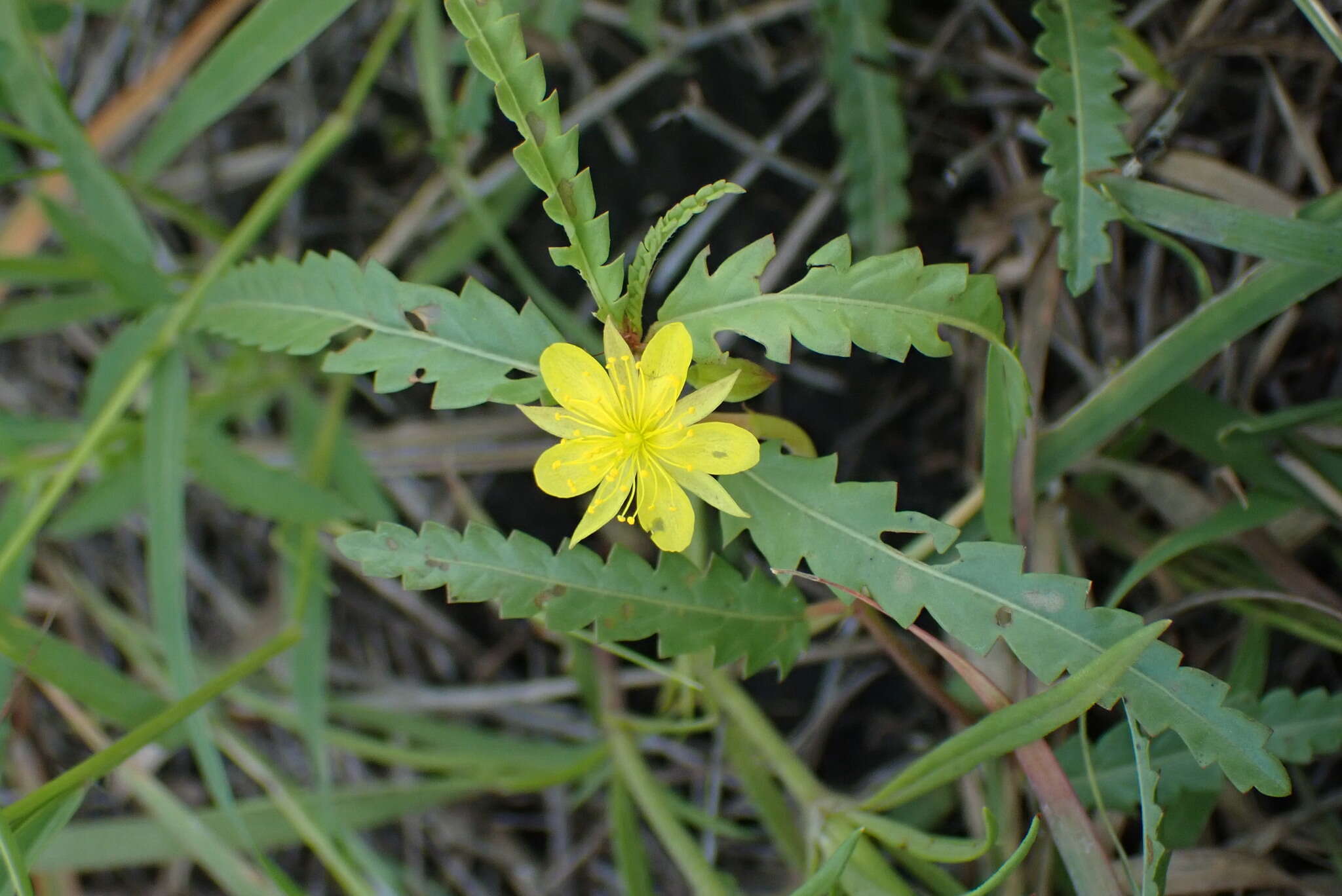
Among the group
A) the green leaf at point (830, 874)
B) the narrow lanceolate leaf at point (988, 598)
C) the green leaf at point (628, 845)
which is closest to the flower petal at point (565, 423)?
the narrow lanceolate leaf at point (988, 598)

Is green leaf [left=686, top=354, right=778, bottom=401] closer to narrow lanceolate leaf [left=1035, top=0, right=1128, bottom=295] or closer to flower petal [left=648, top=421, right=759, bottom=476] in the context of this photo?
flower petal [left=648, top=421, right=759, bottom=476]

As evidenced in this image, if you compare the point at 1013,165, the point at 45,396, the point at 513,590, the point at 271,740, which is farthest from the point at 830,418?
the point at 45,396

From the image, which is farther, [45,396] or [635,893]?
[45,396]

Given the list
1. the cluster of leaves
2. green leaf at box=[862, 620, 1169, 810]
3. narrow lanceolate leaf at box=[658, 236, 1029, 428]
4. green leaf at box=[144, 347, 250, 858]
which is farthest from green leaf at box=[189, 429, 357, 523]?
green leaf at box=[862, 620, 1169, 810]

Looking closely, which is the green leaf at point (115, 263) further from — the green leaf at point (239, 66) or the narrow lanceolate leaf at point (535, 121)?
the narrow lanceolate leaf at point (535, 121)

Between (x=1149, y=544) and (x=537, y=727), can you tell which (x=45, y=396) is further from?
(x=1149, y=544)

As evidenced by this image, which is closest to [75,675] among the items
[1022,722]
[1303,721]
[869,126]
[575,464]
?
[575,464]

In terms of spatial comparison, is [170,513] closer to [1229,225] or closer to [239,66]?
[239,66]
